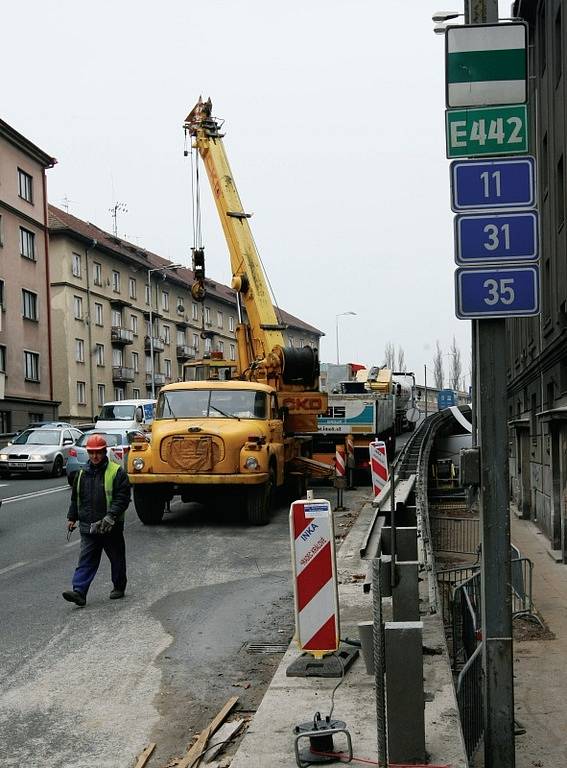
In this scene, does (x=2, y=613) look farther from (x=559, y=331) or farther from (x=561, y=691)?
(x=559, y=331)

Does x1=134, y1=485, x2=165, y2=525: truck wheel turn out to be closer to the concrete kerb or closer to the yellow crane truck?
the yellow crane truck

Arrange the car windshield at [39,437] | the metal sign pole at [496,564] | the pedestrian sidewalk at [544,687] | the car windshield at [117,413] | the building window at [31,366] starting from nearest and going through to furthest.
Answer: the metal sign pole at [496,564]
the pedestrian sidewalk at [544,687]
the car windshield at [39,437]
the car windshield at [117,413]
the building window at [31,366]

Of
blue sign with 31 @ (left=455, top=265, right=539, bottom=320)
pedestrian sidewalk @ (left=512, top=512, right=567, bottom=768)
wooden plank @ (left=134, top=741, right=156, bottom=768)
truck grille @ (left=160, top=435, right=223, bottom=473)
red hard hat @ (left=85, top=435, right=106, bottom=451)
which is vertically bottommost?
pedestrian sidewalk @ (left=512, top=512, right=567, bottom=768)

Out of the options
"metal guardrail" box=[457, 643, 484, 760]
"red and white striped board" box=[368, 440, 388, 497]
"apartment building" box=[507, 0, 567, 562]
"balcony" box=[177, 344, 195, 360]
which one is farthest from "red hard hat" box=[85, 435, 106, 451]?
"balcony" box=[177, 344, 195, 360]

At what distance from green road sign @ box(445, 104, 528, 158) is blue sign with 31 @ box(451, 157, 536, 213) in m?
0.06

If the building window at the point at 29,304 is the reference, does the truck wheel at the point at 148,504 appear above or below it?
below

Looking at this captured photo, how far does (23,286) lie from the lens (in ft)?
150

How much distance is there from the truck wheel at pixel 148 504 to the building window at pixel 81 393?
41304 mm

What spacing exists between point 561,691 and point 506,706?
3.89 m

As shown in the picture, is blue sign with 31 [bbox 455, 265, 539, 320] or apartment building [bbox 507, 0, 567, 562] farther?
apartment building [bbox 507, 0, 567, 562]

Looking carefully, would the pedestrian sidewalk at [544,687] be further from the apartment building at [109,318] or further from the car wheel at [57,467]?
the apartment building at [109,318]

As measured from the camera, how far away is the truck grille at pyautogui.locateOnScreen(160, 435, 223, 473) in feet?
49.6

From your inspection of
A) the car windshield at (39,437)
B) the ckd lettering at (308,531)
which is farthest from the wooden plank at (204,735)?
the car windshield at (39,437)

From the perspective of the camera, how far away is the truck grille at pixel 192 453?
49.6 feet
